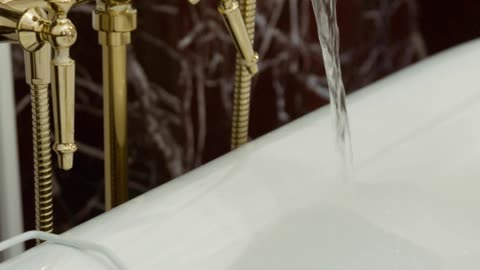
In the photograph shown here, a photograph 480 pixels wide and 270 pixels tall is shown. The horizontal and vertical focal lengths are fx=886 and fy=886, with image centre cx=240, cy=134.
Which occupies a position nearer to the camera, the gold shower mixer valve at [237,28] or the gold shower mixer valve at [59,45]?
the gold shower mixer valve at [59,45]

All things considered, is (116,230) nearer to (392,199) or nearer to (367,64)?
(392,199)

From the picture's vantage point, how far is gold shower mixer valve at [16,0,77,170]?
2.34 ft

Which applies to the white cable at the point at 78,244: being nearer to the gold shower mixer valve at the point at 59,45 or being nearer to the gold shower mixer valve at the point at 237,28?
the gold shower mixer valve at the point at 59,45

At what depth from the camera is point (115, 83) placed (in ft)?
2.90

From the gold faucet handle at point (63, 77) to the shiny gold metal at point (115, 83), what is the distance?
0.11m

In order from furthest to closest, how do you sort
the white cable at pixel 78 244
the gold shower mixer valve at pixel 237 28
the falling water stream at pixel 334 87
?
the falling water stream at pixel 334 87
the gold shower mixer valve at pixel 237 28
the white cable at pixel 78 244

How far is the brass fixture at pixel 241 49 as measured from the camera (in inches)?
32.9

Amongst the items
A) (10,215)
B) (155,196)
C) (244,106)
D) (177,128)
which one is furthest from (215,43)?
(155,196)

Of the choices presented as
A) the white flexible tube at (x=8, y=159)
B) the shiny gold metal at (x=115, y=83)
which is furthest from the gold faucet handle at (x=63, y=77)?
the white flexible tube at (x=8, y=159)

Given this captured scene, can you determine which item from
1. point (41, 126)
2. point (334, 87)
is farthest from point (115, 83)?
point (334, 87)

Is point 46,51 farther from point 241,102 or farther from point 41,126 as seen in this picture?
point 241,102

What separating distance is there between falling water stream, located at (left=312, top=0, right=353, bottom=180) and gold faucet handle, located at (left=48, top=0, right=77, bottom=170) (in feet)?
1.00

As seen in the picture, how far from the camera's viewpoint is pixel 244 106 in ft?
3.30

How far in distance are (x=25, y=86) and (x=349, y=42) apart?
0.69 m
